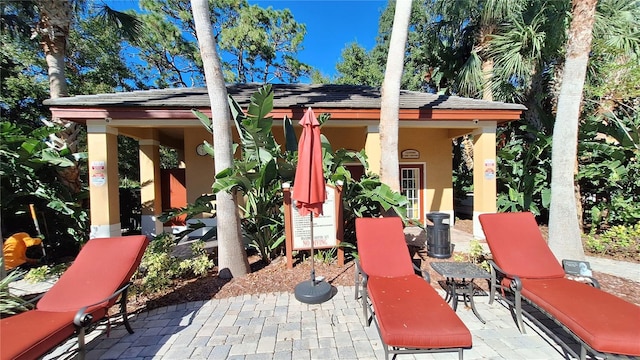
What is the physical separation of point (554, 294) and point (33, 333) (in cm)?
586

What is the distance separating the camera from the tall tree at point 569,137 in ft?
14.5

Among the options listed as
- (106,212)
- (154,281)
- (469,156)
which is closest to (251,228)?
(154,281)

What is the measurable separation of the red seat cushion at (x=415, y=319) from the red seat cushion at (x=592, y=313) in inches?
47.4

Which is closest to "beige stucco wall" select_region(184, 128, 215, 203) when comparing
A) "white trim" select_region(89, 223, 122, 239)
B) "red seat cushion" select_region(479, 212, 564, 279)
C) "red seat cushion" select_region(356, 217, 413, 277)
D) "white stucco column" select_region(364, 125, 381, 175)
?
"white trim" select_region(89, 223, 122, 239)

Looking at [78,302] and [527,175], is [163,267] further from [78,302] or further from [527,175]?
[527,175]

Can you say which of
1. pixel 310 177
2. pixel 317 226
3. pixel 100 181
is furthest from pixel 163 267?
pixel 100 181

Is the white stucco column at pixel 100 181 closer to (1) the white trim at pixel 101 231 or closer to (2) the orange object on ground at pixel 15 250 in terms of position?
(1) the white trim at pixel 101 231

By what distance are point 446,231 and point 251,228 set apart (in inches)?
178

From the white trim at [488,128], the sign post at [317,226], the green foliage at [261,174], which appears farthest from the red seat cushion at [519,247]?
the white trim at [488,128]

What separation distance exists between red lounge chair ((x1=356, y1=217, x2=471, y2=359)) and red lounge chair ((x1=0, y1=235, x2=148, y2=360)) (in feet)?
10.6

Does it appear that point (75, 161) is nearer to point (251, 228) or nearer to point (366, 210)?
point (251, 228)

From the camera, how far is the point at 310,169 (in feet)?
12.4

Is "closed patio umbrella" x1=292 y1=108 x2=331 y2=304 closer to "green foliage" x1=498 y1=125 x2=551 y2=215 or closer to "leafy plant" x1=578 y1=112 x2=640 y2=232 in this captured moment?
"green foliage" x1=498 y1=125 x2=551 y2=215

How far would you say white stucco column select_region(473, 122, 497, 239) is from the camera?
7387 mm
